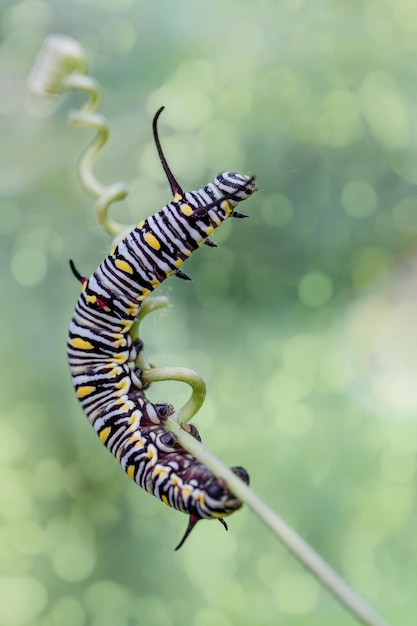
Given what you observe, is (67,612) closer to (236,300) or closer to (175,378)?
(236,300)

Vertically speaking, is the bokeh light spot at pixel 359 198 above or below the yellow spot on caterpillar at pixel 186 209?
above

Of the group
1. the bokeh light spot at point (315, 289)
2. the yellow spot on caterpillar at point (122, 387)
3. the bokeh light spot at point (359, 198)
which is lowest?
the yellow spot on caterpillar at point (122, 387)

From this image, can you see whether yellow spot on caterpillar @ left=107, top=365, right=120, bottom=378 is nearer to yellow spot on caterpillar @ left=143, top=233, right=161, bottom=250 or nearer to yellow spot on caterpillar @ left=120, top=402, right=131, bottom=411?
yellow spot on caterpillar @ left=120, top=402, right=131, bottom=411

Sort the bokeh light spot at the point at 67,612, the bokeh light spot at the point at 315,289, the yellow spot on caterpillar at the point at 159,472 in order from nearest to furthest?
1. the yellow spot on caterpillar at the point at 159,472
2. the bokeh light spot at the point at 67,612
3. the bokeh light spot at the point at 315,289

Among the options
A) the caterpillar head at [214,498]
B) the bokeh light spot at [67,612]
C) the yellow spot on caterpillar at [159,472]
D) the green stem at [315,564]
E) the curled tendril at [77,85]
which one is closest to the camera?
the green stem at [315,564]

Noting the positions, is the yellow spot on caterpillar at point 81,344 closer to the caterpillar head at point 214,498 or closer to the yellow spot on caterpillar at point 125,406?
the yellow spot on caterpillar at point 125,406

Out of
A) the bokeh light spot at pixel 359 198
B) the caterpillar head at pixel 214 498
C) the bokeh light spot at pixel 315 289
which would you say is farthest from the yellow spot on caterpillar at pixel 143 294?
the bokeh light spot at pixel 359 198

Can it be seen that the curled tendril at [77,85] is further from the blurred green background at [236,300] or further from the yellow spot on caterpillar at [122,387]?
the blurred green background at [236,300]

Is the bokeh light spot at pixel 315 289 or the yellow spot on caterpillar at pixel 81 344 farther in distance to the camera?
the bokeh light spot at pixel 315 289

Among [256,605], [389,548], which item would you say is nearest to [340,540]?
[389,548]
